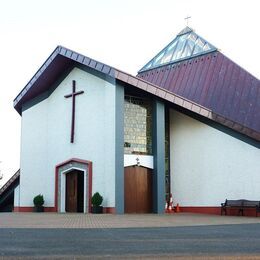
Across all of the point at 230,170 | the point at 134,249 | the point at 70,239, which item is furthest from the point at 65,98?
the point at 134,249

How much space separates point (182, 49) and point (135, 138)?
9745mm

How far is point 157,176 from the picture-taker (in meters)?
22.4

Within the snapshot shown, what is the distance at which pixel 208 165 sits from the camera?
22.9 meters

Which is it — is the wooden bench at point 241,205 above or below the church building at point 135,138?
below

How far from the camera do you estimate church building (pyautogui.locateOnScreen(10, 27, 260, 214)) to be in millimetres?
21656

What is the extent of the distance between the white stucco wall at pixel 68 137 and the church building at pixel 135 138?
0.05m

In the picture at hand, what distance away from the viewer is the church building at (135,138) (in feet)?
71.1

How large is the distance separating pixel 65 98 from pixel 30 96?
119 inches

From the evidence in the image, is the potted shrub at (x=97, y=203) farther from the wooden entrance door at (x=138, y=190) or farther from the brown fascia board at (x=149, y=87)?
the brown fascia board at (x=149, y=87)

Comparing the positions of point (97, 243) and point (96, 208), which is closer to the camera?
point (97, 243)

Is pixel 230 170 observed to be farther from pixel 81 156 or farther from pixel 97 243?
pixel 97 243

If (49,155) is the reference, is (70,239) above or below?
below

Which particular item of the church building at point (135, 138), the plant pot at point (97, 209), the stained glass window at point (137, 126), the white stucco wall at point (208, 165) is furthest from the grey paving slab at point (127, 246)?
the stained glass window at point (137, 126)

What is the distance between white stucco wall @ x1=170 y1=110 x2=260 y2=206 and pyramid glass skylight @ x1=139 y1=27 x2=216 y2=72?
6040mm
